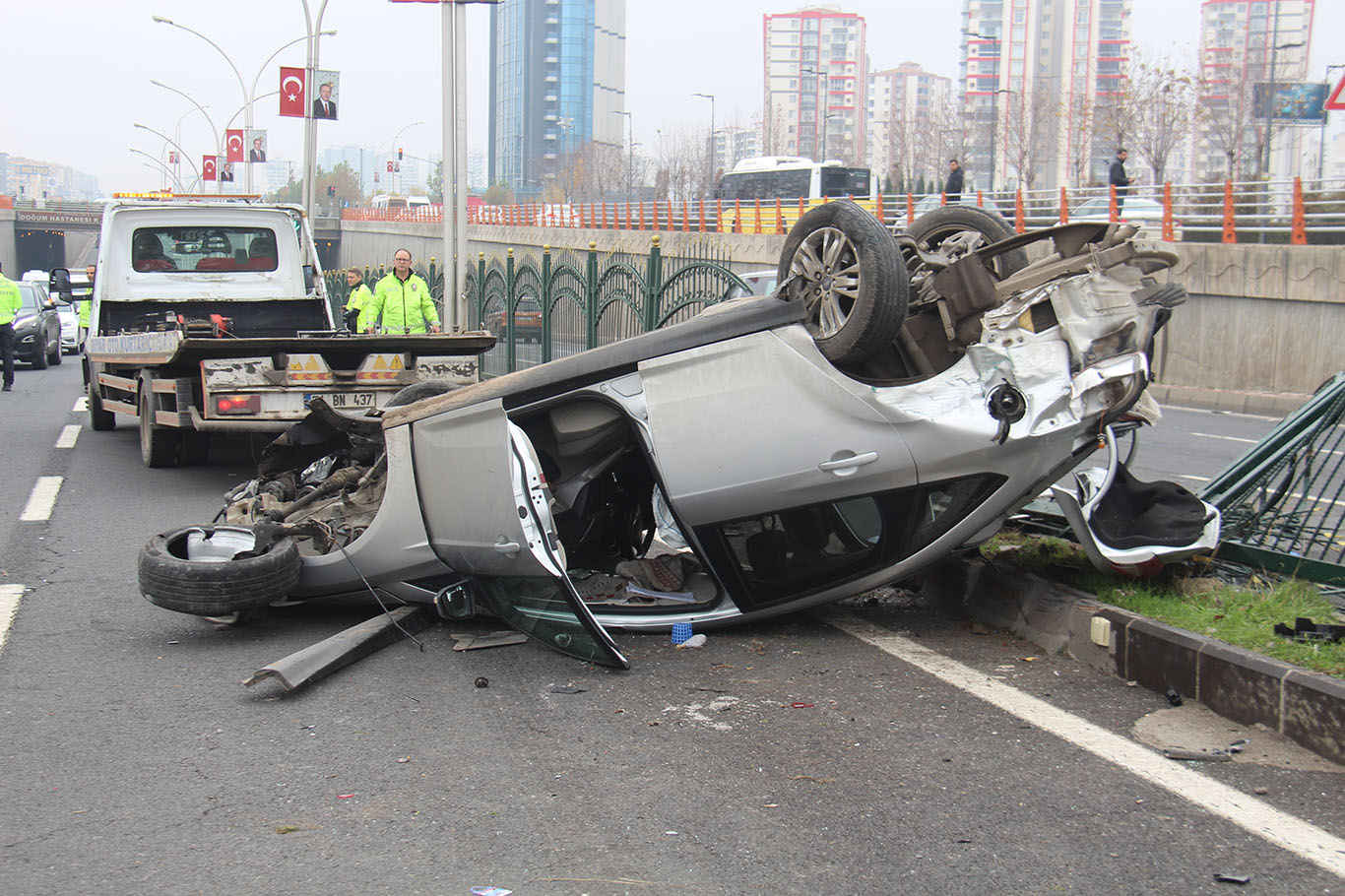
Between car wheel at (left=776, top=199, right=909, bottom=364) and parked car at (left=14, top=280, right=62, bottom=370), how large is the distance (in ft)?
72.5

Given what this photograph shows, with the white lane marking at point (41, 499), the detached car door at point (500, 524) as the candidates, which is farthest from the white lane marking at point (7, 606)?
the white lane marking at point (41, 499)

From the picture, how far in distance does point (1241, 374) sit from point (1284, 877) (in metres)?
17.6

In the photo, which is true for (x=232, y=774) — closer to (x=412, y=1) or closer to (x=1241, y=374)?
(x=412, y=1)

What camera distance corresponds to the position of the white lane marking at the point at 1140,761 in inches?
133

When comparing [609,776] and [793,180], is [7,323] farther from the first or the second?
[793,180]

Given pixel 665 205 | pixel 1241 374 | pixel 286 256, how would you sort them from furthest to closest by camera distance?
pixel 665 205 < pixel 1241 374 < pixel 286 256

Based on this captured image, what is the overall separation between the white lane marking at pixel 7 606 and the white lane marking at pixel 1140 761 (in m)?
3.98

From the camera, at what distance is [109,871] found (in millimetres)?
3311

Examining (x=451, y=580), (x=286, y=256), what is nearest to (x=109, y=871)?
(x=451, y=580)

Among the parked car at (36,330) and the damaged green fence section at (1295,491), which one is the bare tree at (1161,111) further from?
the damaged green fence section at (1295,491)

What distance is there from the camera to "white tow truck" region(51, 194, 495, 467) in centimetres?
990

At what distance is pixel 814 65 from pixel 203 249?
599ft

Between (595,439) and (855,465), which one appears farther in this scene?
(595,439)

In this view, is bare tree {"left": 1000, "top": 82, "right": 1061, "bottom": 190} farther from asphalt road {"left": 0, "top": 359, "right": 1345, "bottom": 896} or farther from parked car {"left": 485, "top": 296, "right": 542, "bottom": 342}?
asphalt road {"left": 0, "top": 359, "right": 1345, "bottom": 896}
